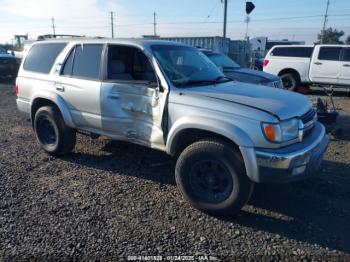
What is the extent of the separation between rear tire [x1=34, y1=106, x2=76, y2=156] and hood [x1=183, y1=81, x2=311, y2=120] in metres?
2.37

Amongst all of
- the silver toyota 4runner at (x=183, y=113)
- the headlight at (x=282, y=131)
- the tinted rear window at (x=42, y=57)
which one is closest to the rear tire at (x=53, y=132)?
the silver toyota 4runner at (x=183, y=113)

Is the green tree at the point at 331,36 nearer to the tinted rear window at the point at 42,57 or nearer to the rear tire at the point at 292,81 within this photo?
the rear tire at the point at 292,81

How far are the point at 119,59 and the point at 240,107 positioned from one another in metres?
1.95

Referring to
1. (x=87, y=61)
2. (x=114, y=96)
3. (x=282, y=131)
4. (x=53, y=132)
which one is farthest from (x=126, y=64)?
(x=282, y=131)

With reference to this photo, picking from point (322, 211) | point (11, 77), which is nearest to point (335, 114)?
point (322, 211)

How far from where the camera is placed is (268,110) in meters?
3.26

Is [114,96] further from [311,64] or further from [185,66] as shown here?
[311,64]

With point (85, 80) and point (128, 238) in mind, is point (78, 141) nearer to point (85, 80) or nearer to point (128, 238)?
point (85, 80)

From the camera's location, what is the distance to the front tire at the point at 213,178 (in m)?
3.36

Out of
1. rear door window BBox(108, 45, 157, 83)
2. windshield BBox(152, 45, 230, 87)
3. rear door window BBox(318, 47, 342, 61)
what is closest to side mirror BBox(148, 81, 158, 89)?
windshield BBox(152, 45, 230, 87)

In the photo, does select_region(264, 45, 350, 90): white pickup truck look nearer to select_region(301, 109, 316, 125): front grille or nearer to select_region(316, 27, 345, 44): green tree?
select_region(301, 109, 316, 125): front grille

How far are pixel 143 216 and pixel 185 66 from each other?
6.48 feet

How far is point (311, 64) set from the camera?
40.7 feet

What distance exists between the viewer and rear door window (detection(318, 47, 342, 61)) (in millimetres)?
12039
